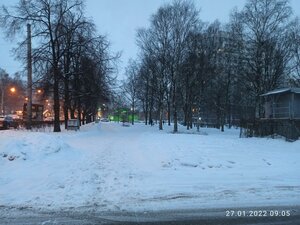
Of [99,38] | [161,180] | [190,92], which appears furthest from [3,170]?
[190,92]

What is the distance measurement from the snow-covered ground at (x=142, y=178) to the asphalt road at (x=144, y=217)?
463 millimetres

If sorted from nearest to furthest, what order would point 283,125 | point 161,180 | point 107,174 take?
point 161,180
point 107,174
point 283,125

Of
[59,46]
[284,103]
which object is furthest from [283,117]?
[59,46]

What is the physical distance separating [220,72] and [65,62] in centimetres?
2325

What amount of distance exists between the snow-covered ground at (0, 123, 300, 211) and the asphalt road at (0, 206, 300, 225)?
46 cm

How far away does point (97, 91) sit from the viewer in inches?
1730

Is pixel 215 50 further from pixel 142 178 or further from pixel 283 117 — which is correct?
pixel 142 178

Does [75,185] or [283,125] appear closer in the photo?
[75,185]

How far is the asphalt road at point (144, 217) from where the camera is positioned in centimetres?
802

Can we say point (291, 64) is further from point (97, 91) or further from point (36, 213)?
point (36, 213)

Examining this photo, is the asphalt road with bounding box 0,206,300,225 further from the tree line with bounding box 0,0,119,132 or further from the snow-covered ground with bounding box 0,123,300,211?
the tree line with bounding box 0,0,119,132

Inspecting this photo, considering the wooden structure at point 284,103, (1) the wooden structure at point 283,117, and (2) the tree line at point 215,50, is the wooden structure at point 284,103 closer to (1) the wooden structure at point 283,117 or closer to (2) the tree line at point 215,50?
(1) the wooden structure at point 283,117

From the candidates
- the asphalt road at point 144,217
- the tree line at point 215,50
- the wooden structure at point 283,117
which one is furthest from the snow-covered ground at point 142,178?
the tree line at point 215,50

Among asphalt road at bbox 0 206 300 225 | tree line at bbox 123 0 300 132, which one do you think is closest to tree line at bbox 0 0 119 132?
tree line at bbox 123 0 300 132
